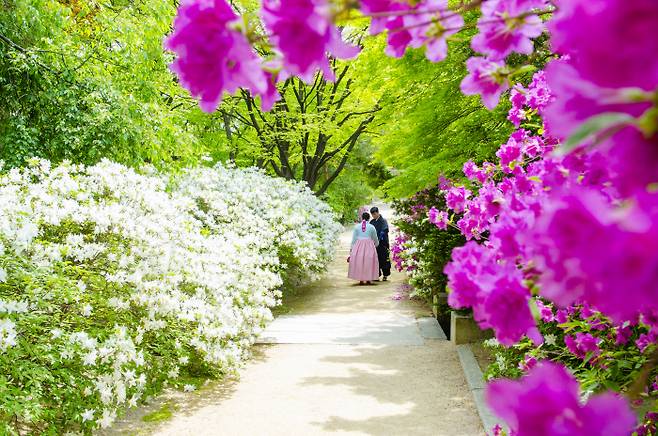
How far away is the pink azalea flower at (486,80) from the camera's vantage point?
1.43m

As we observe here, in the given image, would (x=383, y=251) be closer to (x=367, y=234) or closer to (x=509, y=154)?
(x=367, y=234)

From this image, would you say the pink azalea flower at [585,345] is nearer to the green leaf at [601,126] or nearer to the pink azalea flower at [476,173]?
the pink azalea flower at [476,173]

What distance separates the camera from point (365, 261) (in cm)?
1515

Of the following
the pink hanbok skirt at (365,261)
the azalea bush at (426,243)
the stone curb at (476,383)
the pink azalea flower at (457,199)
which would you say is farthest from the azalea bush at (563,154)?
the pink hanbok skirt at (365,261)

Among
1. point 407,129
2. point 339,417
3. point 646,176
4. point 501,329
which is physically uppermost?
point 407,129

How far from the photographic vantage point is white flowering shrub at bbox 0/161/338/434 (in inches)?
166

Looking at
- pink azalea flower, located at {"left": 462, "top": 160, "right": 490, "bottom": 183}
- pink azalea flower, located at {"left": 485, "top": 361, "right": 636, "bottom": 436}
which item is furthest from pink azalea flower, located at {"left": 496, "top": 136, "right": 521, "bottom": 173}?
pink azalea flower, located at {"left": 485, "top": 361, "right": 636, "bottom": 436}

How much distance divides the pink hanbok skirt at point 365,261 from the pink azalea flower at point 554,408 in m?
14.3

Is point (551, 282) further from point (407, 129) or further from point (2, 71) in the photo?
point (2, 71)

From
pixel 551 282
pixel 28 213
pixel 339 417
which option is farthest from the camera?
pixel 339 417

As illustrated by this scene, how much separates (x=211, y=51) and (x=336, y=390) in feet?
20.9

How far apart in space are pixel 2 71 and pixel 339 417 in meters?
6.12

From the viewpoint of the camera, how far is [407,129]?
26.2 feet

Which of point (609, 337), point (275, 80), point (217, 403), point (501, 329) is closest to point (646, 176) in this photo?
point (501, 329)
